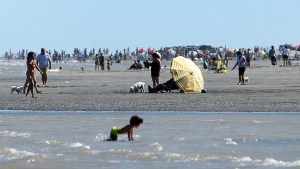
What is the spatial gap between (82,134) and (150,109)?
5703mm

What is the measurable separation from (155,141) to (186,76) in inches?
485

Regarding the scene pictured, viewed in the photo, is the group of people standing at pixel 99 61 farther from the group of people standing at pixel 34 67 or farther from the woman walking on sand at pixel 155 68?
the woman walking on sand at pixel 155 68

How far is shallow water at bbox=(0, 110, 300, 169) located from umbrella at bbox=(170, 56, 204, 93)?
21.0 ft

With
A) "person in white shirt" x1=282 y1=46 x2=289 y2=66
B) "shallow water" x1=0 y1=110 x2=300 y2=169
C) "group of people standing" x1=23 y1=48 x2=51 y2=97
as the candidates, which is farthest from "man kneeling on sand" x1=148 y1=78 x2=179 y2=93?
"person in white shirt" x1=282 y1=46 x2=289 y2=66

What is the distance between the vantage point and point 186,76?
2688 cm

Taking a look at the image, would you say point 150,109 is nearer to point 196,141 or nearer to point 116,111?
point 116,111

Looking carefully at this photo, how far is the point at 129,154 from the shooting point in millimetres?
12883

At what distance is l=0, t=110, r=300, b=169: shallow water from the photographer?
12008 millimetres

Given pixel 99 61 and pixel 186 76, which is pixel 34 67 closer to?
pixel 186 76

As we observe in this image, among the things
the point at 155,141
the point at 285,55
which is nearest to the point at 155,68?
the point at 155,141

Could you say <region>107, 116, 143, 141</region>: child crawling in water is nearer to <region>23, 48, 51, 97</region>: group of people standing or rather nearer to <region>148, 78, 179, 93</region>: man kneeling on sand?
<region>23, 48, 51, 97</region>: group of people standing

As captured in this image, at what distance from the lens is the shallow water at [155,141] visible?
1201 centimetres

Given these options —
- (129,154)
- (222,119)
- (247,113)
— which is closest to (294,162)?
(129,154)

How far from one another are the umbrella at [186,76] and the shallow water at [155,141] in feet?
21.0
